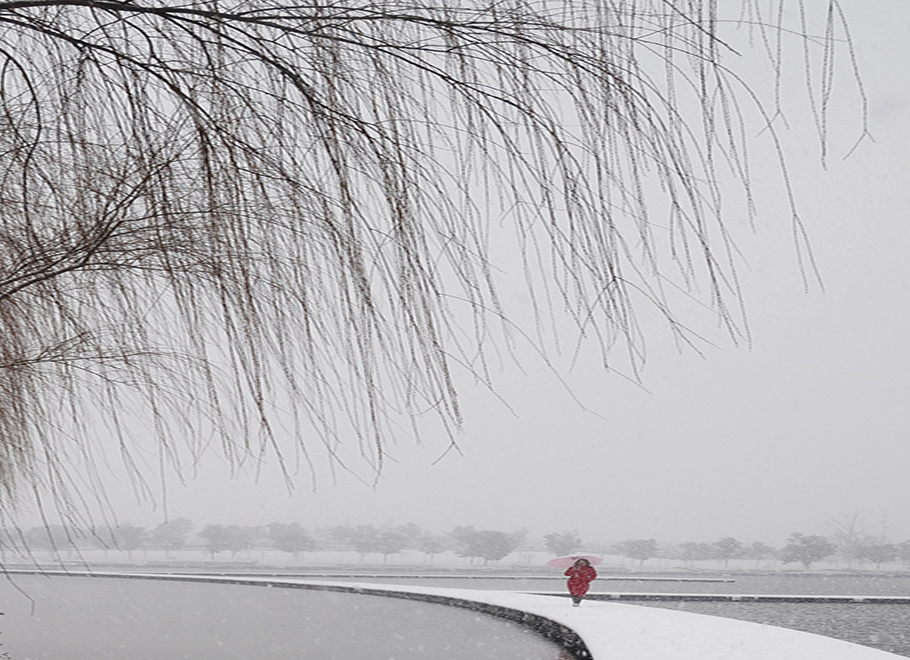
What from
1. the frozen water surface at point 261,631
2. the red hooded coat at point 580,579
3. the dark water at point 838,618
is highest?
the red hooded coat at point 580,579

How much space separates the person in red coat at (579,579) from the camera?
44.3 feet

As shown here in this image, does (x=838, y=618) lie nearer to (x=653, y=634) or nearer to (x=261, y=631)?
(x=653, y=634)

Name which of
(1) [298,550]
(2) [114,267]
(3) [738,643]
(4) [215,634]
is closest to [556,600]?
(4) [215,634]

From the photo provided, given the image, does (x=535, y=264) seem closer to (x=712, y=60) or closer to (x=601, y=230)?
(x=601, y=230)

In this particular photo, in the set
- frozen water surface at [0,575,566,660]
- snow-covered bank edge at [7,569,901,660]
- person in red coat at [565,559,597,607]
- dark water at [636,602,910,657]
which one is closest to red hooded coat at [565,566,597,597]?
person in red coat at [565,559,597,607]

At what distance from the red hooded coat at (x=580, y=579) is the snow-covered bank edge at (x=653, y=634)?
0.86 ft

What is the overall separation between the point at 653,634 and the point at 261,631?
18.9 ft

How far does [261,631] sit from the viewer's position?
1256 centimetres

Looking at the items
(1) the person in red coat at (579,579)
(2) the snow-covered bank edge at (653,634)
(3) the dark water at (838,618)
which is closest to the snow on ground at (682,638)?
(2) the snow-covered bank edge at (653,634)

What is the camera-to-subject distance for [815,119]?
1.25m

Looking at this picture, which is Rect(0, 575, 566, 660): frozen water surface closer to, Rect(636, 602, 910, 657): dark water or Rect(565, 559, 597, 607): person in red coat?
Rect(565, 559, 597, 607): person in red coat

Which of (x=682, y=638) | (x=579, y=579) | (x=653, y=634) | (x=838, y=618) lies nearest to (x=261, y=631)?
(x=579, y=579)

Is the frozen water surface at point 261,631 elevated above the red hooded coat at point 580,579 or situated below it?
below

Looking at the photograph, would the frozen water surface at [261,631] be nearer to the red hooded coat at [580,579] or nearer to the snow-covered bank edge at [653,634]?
the snow-covered bank edge at [653,634]
